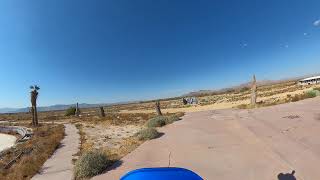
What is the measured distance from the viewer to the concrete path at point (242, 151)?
914 centimetres

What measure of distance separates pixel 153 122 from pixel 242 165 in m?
12.0

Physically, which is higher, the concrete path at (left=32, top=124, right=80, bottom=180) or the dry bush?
the dry bush

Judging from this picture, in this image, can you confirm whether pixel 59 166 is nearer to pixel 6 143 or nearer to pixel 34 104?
pixel 6 143

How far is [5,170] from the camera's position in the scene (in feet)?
45.0

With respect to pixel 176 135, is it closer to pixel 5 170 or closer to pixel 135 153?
pixel 135 153

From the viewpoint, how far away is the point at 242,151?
11.2m

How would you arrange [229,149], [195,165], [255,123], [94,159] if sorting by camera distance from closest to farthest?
[195,165]
[94,159]
[229,149]
[255,123]

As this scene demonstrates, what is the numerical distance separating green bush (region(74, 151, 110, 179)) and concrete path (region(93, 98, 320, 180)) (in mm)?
413

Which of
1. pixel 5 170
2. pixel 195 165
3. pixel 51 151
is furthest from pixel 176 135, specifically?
pixel 5 170

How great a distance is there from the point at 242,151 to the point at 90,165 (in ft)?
18.4

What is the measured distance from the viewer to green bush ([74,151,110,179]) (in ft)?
34.7

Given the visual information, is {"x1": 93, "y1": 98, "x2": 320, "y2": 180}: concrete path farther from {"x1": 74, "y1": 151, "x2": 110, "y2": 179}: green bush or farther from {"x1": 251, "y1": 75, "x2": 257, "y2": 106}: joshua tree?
{"x1": 251, "y1": 75, "x2": 257, "y2": 106}: joshua tree

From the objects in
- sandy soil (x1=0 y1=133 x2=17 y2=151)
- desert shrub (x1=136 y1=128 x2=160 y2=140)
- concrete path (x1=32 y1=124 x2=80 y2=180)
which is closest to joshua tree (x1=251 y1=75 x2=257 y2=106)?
desert shrub (x1=136 y1=128 x2=160 y2=140)

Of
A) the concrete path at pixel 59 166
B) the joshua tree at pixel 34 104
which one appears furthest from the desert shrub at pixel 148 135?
the joshua tree at pixel 34 104
